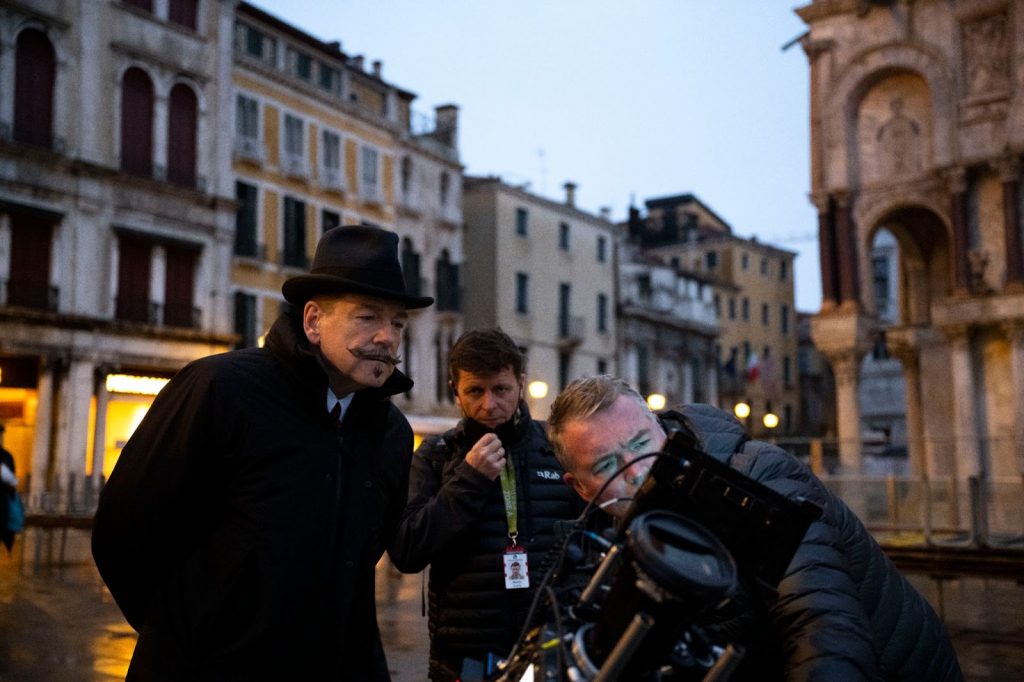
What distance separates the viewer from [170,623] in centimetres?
310

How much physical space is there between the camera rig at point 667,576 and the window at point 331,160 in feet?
121

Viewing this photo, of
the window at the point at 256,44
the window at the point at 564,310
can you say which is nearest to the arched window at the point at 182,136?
the window at the point at 256,44

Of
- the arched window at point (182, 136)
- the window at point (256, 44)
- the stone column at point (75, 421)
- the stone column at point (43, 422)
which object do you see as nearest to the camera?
the stone column at point (43, 422)

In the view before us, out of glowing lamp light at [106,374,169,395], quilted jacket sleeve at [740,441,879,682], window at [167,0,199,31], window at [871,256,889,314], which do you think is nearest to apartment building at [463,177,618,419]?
window at [871,256,889,314]

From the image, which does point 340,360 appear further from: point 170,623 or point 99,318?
point 99,318

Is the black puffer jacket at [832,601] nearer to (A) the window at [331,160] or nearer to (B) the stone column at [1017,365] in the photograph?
(B) the stone column at [1017,365]

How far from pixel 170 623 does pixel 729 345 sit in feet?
205

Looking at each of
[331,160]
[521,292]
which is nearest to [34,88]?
[331,160]

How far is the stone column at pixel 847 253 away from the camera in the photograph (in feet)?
86.3

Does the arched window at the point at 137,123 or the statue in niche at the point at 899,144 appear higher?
the arched window at the point at 137,123

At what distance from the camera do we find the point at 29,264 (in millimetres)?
28344

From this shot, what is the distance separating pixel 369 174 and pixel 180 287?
33.3ft

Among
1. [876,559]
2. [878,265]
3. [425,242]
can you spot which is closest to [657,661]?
[876,559]

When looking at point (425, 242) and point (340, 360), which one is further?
point (425, 242)
